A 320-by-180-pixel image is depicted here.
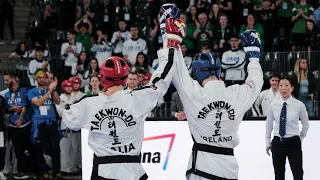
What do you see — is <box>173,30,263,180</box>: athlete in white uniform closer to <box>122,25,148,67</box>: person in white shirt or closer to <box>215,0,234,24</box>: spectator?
<box>122,25,148,67</box>: person in white shirt

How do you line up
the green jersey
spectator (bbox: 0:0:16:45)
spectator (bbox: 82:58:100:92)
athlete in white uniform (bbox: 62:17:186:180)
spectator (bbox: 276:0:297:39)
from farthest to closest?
spectator (bbox: 0:0:16:45) → spectator (bbox: 276:0:297:39) → the green jersey → spectator (bbox: 82:58:100:92) → athlete in white uniform (bbox: 62:17:186:180)

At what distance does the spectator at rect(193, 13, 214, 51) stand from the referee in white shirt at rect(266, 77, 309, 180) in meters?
5.98

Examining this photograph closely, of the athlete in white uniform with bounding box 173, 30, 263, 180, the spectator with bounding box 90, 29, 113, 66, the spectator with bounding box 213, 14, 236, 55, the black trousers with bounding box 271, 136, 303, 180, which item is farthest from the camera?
the spectator with bounding box 90, 29, 113, 66

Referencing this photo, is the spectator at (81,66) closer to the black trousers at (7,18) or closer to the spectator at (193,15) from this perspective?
the spectator at (193,15)

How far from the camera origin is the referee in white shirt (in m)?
11.8

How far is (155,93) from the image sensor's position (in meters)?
8.00

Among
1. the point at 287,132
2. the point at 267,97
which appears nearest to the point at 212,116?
the point at 287,132

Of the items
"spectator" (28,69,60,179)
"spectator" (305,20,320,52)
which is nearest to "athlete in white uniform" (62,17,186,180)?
"spectator" (28,69,60,179)

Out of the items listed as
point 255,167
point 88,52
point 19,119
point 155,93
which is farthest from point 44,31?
point 155,93

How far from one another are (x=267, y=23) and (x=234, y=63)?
8.40ft

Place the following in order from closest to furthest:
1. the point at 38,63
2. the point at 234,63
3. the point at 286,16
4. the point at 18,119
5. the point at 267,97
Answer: the point at 267,97, the point at 18,119, the point at 234,63, the point at 38,63, the point at 286,16

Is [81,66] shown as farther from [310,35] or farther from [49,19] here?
[310,35]

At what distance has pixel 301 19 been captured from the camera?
60.6 ft

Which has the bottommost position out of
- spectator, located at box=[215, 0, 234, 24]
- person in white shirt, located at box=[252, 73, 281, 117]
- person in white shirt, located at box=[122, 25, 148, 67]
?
person in white shirt, located at box=[252, 73, 281, 117]
